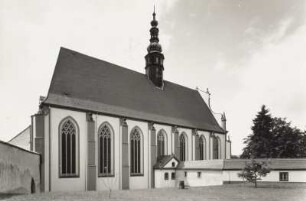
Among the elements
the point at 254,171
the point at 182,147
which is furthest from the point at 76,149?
the point at 182,147

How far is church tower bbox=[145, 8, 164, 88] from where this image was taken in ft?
129

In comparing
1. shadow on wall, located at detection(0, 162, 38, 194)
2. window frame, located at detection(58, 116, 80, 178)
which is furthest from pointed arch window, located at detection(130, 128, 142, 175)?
shadow on wall, located at detection(0, 162, 38, 194)

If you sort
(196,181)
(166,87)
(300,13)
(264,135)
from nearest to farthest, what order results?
(300,13) < (196,181) < (166,87) < (264,135)

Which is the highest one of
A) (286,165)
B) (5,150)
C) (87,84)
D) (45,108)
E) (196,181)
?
(87,84)

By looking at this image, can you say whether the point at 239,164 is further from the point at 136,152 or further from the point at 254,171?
the point at 136,152

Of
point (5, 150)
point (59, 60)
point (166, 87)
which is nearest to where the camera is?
point (5, 150)

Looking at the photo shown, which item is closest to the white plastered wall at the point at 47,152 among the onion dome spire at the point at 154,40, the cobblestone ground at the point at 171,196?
the cobblestone ground at the point at 171,196

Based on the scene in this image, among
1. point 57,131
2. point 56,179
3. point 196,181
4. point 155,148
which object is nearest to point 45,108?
point 57,131

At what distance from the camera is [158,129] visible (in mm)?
34344

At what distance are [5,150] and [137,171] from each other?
1841 centimetres

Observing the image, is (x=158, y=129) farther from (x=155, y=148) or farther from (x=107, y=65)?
(x=107, y=65)

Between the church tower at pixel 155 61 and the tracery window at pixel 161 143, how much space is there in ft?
23.7

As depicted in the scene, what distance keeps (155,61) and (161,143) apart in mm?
10719

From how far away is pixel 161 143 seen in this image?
3488 cm
